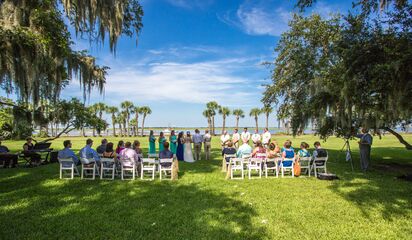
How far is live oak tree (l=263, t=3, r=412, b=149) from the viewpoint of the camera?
21.9ft

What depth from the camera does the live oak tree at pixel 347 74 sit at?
6672mm

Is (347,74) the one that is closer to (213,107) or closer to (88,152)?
(88,152)

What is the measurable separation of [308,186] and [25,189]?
25.1ft

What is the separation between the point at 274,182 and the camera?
7652 millimetres

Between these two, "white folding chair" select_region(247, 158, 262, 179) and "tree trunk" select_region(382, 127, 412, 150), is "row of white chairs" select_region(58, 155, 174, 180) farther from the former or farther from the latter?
"tree trunk" select_region(382, 127, 412, 150)

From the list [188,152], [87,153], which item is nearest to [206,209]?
[87,153]

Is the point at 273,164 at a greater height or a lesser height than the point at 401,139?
lesser

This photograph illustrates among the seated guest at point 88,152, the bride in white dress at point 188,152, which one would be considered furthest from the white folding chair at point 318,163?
the seated guest at point 88,152

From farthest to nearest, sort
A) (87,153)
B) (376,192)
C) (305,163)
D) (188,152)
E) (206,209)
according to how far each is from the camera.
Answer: (188,152) < (305,163) < (87,153) < (376,192) < (206,209)

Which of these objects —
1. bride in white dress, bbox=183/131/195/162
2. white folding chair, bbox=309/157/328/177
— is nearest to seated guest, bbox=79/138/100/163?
bride in white dress, bbox=183/131/195/162

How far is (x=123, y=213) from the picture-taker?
493 cm

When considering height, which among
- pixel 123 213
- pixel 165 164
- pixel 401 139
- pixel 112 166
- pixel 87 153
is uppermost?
pixel 401 139

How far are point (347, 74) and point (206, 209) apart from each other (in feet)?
18.7

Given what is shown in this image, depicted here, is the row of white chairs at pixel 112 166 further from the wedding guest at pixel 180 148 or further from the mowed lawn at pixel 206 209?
the wedding guest at pixel 180 148
